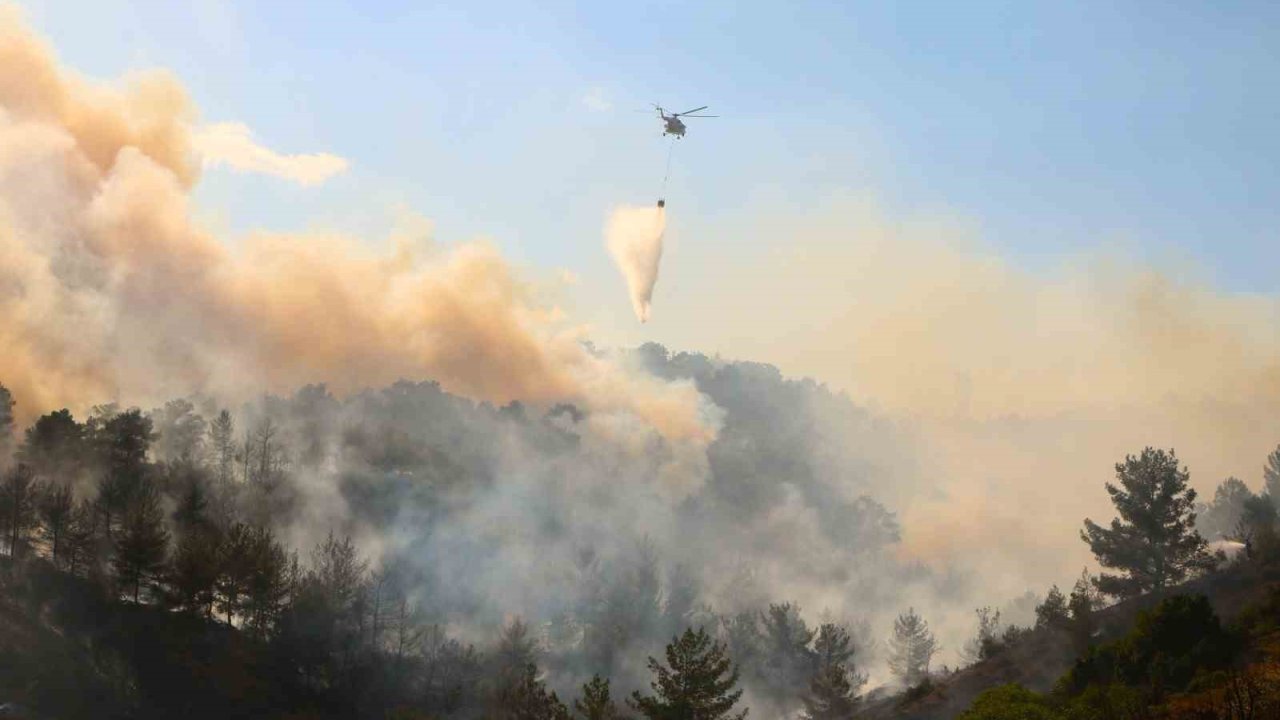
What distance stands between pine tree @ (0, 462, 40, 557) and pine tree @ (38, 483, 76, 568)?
0.79 m

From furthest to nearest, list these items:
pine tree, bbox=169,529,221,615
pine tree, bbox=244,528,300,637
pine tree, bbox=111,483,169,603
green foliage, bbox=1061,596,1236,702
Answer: pine tree, bbox=244,528,300,637 → pine tree, bbox=111,483,169,603 → pine tree, bbox=169,529,221,615 → green foliage, bbox=1061,596,1236,702

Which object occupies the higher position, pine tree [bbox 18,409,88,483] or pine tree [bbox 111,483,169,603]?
pine tree [bbox 18,409,88,483]

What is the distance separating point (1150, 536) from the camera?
2830 inches

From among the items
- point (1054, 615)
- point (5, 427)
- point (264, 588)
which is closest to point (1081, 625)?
point (1054, 615)

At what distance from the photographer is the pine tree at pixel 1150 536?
232ft

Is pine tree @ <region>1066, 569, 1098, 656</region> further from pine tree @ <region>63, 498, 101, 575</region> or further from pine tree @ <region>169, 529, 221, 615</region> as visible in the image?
pine tree @ <region>63, 498, 101, 575</region>

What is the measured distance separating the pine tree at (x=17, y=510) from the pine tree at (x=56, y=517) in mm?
788

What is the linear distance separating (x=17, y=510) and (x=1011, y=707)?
70.5m

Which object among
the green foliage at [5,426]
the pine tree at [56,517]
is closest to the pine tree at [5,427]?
the green foliage at [5,426]

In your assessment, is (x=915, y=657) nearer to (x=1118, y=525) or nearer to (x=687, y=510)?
(x=1118, y=525)

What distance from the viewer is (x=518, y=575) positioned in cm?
9825

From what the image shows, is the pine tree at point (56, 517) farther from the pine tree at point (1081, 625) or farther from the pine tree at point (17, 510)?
the pine tree at point (1081, 625)

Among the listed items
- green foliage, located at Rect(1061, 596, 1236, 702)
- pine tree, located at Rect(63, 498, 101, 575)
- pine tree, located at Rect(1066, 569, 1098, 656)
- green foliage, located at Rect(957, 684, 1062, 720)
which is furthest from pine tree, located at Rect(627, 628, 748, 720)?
pine tree, located at Rect(63, 498, 101, 575)

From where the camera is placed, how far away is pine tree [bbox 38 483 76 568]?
76312 mm
